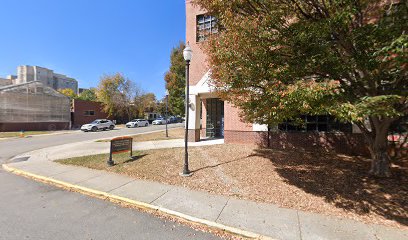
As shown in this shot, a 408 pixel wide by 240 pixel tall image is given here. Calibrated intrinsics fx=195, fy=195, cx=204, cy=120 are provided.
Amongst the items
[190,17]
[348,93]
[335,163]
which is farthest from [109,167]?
[190,17]

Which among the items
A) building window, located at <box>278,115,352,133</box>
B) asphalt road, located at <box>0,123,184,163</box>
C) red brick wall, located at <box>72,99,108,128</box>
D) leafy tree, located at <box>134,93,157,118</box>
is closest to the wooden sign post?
asphalt road, located at <box>0,123,184,163</box>

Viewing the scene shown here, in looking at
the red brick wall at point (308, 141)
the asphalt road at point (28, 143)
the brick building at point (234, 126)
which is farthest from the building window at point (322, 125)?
the asphalt road at point (28, 143)

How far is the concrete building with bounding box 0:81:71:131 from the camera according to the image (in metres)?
26.4

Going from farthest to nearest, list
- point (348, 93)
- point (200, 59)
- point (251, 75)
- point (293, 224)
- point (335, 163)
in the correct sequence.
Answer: point (200, 59), point (335, 163), point (251, 75), point (348, 93), point (293, 224)

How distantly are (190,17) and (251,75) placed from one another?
36.6 feet

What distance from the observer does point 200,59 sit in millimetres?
14102

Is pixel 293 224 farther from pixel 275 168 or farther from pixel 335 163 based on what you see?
pixel 335 163

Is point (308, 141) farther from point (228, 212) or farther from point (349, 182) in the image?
point (228, 212)

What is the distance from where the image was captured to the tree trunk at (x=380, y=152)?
6191 mm

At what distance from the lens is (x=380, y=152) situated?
635 centimetres

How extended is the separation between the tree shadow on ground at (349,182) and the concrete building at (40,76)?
12022cm

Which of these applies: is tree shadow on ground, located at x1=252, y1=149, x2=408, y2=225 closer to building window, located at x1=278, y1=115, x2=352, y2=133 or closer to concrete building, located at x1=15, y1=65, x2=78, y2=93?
building window, located at x1=278, y1=115, x2=352, y2=133

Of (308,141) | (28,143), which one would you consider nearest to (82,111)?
(28,143)

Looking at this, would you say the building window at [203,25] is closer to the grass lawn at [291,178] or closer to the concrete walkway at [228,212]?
the grass lawn at [291,178]
